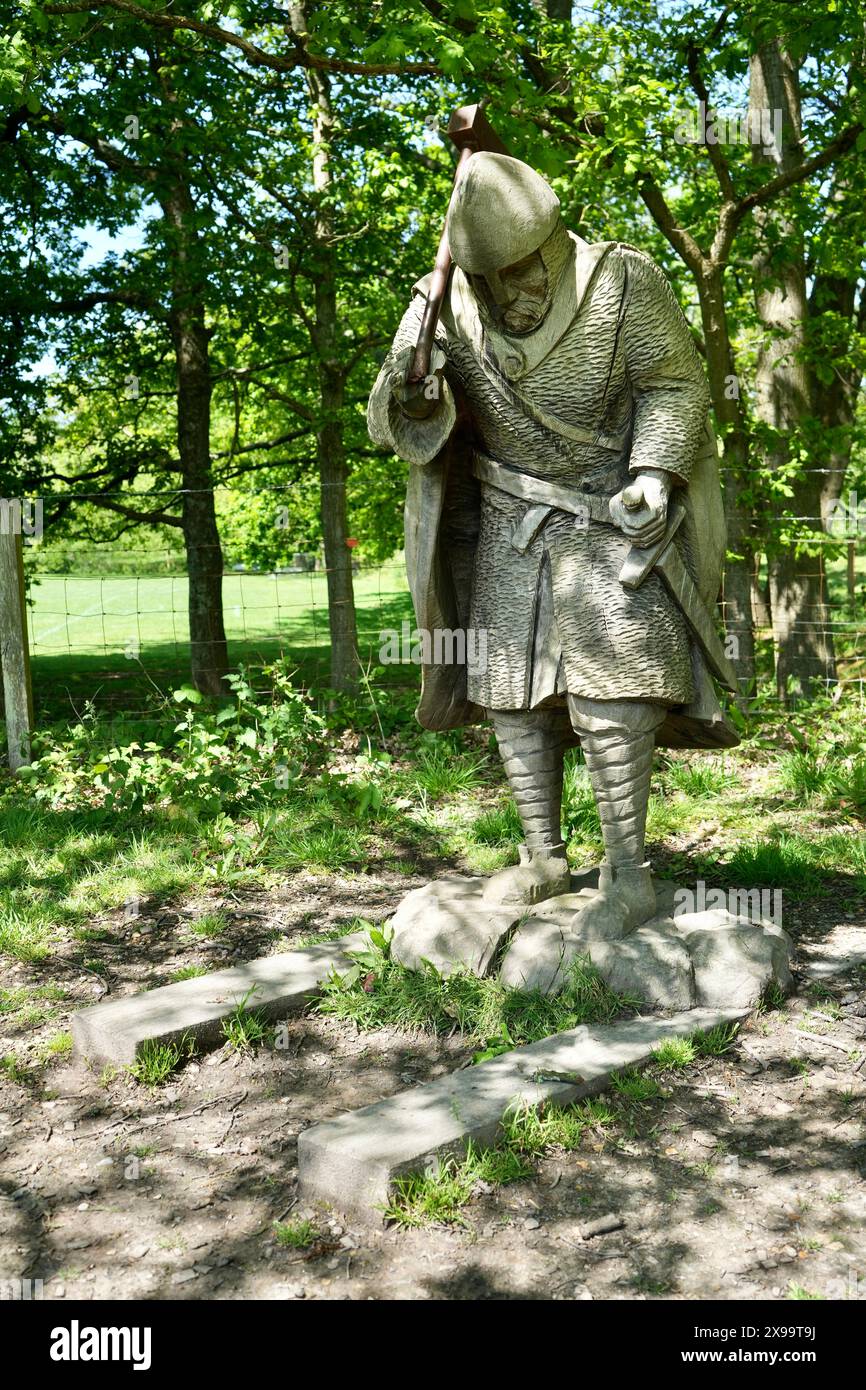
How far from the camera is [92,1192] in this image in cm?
298

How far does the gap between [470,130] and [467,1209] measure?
290 centimetres

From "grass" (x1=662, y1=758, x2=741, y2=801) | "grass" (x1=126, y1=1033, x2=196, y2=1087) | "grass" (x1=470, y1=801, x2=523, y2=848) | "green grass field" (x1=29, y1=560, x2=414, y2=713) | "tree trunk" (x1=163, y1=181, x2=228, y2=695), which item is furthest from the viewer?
"green grass field" (x1=29, y1=560, x2=414, y2=713)

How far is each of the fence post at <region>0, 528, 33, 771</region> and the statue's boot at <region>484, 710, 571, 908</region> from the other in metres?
3.87

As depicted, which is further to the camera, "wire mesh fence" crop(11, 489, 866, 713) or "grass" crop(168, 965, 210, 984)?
"wire mesh fence" crop(11, 489, 866, 713)

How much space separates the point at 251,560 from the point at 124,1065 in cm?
1054

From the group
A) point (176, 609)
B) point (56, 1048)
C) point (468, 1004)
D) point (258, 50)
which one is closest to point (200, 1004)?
point (56, 1048)

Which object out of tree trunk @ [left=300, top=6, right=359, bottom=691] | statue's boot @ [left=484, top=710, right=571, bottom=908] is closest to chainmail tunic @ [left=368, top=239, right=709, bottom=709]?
statue's boot @ [left=484, top=710, right=571, bottom=908]

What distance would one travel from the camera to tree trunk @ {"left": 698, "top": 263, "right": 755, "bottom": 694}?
7.45m

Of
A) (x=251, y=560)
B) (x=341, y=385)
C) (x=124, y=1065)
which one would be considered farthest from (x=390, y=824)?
(x=251, y=560)

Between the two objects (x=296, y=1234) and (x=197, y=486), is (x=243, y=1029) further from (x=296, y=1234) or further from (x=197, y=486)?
(x=197, y=486)

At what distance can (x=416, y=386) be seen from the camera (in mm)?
3543

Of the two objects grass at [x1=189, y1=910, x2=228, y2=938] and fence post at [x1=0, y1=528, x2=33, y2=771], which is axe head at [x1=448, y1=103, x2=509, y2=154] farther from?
fence post at [x1=0, y1=528, x2=33, y2=771]

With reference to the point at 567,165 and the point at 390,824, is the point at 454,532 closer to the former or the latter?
the point at 390,824

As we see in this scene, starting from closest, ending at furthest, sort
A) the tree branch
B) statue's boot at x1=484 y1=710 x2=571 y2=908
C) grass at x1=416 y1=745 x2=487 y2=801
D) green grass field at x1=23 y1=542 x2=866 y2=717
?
statue's boot at x1=484 y1=710 x2=571 y2=908, the tree branch, grass at x1=416 y1=745 x2=487 y2=801, green grass field at x1=23 y1=542 x2=866 y2=717
